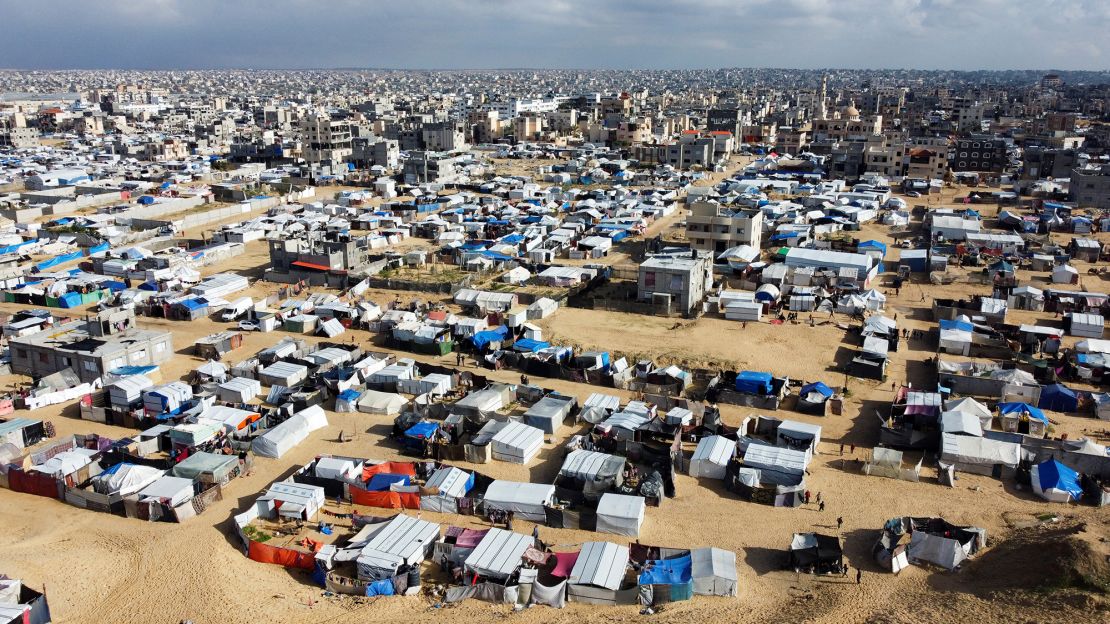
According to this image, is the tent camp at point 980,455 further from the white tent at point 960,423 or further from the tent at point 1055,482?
the tent at point 1055,482

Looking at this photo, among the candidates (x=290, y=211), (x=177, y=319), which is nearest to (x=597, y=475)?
(x=177, y=319)

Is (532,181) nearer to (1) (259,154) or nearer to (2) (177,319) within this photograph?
(1) (259,154)

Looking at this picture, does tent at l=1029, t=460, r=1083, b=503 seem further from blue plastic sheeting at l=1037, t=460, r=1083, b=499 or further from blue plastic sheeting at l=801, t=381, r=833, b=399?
blue plastic sheeting at l=801, t=381, r=833, b=399

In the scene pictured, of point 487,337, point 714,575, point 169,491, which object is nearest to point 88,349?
point 169,491

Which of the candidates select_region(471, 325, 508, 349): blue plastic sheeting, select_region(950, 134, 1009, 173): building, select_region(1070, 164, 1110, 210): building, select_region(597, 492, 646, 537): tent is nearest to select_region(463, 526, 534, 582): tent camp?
select_region(597, 492, 646, 537): tent

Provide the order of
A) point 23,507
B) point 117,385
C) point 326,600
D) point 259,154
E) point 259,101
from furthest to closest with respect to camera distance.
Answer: point 259,101, point 259,154, point 117,385, point 23,507, point 326,600
